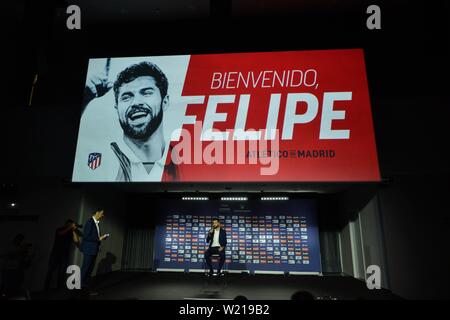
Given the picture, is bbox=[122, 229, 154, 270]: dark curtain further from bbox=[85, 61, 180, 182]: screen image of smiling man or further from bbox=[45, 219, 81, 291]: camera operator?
bbox=[85, 61, 180, 182]: screen image of smiling man

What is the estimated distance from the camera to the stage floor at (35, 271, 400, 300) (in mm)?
4435

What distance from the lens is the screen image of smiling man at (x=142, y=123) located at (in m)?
4.49

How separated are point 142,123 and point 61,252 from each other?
3.00m

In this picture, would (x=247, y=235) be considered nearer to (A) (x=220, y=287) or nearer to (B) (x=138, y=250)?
(A) (x=220, y=287)

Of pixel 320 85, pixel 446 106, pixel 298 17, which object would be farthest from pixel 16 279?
pixel 446 106

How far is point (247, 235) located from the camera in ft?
22.9

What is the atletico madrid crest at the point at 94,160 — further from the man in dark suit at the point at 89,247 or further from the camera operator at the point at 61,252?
the camera operator at the point at 61,252

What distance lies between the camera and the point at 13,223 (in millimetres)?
5250

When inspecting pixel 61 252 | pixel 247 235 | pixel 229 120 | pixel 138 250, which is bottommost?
pixel 61 252

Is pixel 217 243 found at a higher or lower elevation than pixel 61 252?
higher

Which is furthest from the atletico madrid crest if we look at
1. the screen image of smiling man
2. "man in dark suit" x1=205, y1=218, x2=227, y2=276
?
"man in dark suit" x1=205, y1=218, x2=227, y2=276

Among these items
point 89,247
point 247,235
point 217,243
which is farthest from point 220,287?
point 89,247
